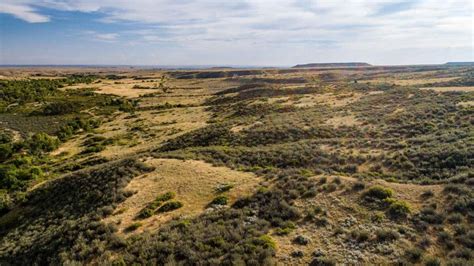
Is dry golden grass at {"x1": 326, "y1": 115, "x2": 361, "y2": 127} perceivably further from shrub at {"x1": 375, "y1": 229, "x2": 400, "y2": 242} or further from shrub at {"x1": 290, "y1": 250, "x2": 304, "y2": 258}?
shrub at {"x1": 290, "y1": 250, "x2": 304, "y2": 258}

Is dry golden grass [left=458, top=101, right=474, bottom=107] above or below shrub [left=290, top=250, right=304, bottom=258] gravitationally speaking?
above

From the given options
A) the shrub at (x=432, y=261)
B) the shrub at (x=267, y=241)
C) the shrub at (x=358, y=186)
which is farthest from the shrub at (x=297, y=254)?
the shrub at (x=358, y=186)

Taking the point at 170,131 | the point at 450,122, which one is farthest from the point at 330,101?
the point at 170,131

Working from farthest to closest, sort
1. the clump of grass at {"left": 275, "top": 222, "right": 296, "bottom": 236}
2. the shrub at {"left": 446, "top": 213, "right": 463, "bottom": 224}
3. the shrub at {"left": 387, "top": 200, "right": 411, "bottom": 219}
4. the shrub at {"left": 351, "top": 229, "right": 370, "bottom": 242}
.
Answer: the shrub at {"left": 387, "top": 200, "right": 411, "bottom": 219}
the clump of grass at {"left": 275, "top": 222, "right": 296, "bottom": 236}
the shrub at {"left": 446, "top": 213, "right": 463, "bottom": 224}
the shrub at {"left": 351, "top": 229, "right": 370, "bottom": 242}

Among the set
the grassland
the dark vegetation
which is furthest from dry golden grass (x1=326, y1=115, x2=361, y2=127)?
the dark vegetation

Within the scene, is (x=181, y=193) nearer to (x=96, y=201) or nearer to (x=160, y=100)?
(x=96, y=201)

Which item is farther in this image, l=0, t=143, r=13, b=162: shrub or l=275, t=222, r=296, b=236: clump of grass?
l=0, t=143, r=13, b=162: shrub

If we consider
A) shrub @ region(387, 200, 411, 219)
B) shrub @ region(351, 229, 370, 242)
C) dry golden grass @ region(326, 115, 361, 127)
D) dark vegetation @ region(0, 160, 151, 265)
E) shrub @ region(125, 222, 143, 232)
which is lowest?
dark vegetation @ region(0, 160, 151, 265)
